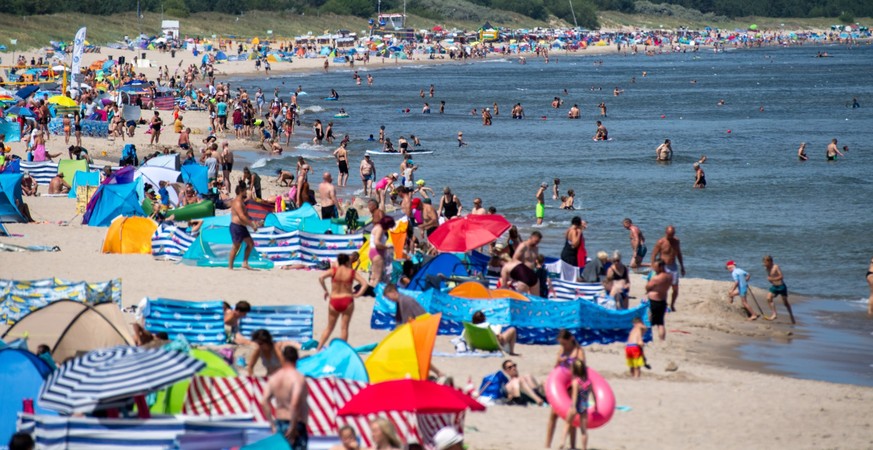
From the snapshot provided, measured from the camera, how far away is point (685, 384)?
11.9 meters

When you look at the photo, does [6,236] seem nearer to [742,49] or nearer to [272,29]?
[272,29]

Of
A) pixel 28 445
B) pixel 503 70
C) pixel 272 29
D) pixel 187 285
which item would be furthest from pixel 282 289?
pixel 272 29

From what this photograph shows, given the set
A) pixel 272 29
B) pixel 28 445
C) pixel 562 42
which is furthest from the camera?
pixel 562 42

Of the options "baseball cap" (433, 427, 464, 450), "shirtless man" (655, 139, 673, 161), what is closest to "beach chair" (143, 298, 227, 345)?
"baseball cap" (433, 427, 464, 450)

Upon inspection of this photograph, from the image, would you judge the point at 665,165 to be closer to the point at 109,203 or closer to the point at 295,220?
the point at 295,220

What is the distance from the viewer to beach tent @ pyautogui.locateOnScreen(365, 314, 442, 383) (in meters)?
9.90

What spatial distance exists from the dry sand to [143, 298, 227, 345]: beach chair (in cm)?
140

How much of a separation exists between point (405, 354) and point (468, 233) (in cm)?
544

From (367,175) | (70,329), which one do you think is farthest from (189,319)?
(367,175)

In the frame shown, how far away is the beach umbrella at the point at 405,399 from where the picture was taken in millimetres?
8156

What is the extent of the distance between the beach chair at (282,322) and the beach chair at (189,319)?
0.91ft

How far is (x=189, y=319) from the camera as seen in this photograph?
11.8m

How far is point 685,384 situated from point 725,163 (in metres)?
24.8

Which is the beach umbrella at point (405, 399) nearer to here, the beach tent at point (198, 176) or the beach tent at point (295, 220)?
the beach tent at point (295, 220)
